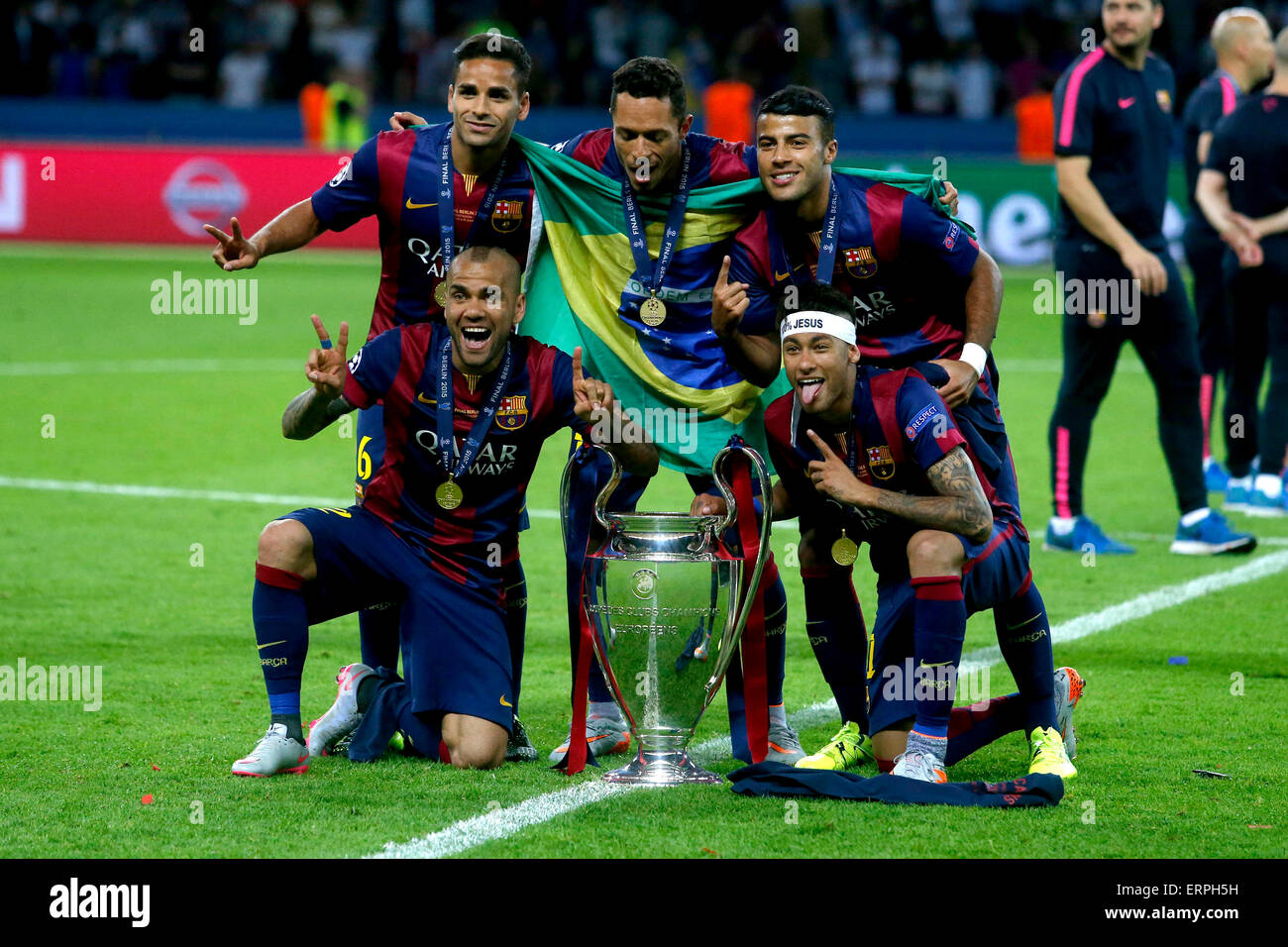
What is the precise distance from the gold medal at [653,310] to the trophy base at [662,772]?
51.9 inches

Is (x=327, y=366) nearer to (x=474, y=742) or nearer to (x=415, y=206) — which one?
(x=415, y=206)

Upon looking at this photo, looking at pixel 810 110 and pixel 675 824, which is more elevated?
pixel 810 110

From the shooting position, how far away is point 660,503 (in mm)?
9258

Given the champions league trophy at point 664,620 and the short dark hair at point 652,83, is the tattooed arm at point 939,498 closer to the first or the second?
the champions league trophy at point 664,620

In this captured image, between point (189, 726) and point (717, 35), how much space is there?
864 inches

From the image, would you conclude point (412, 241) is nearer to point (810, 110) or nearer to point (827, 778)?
→ point (810, 110)

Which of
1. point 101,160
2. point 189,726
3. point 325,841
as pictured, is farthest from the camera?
point 101,160

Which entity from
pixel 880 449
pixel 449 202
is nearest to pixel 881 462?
pixel 880 449

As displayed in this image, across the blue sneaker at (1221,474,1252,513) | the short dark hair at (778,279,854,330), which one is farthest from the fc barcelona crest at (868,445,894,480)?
the blue sneaker at (1221,474,1252,513)

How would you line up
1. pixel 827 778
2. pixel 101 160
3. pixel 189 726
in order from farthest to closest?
pixel 101 160 → pixel 189 726 → pixel 827 778

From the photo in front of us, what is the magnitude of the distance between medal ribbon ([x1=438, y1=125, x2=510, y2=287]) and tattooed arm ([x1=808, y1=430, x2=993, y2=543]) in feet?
4.52

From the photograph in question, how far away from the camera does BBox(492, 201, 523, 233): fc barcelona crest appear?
213 inches

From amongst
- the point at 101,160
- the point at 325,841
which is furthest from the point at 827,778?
the point at 101,160

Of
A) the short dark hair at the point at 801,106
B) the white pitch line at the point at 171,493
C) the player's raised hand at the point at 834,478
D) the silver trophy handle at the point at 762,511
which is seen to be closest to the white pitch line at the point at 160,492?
the white pitch line at the point at 171,493
